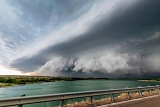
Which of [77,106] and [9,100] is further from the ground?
[9,100]

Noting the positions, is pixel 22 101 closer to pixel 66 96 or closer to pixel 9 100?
pixel 9 100

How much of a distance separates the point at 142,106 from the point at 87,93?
300 cm

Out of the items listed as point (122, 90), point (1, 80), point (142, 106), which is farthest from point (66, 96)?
point (1, 80)

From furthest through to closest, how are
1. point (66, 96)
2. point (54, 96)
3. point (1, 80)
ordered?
point (1, 80) → point (66, 96) → point (54, 96)

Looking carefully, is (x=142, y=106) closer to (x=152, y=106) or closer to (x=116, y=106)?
(x=152, y=106)

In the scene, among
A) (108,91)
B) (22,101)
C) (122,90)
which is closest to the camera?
(22,101)

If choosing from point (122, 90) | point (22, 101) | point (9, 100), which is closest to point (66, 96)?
point (22, 101)

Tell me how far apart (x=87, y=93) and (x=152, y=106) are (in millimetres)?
3502

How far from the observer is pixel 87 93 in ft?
32.1

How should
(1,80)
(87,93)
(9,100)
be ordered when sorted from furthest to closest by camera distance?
1. (1,80)
2. (87,93)
3. (9,100)

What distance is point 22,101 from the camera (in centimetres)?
703

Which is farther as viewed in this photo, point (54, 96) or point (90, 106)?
point (90, 106)

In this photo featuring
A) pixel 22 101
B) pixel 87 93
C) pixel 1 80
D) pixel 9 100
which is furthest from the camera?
pixel 1 80

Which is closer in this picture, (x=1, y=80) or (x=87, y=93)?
(x=87, y=93)
